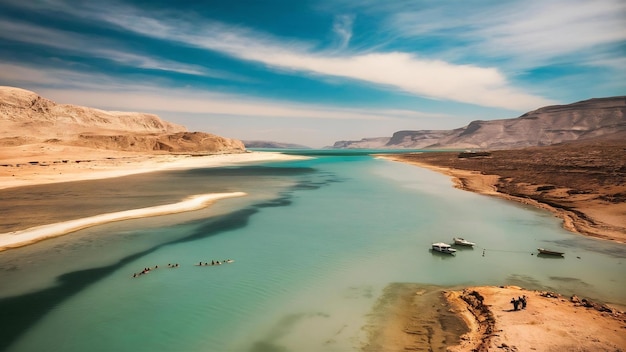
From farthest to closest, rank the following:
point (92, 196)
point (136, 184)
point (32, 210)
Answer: point (136, 184), point (92, 196), point (32, 210)

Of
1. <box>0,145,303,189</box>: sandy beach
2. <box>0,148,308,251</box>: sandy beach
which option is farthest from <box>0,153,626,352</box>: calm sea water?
<box>0,145,303,189</box>: sandy beach

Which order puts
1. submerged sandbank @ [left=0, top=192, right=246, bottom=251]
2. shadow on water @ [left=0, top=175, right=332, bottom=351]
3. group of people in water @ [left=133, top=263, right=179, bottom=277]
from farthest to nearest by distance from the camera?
submerged sandbank @ [left=0, top=192, right=246, bottom=251] → group of people in water @ [left=133, top=263, right=179, bottom=277] → shadow on water @ [left=0, top=175, right=332, bottom=351]

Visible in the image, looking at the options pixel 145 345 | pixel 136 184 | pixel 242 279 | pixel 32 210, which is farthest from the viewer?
pixel 136 184

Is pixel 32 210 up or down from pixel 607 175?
down

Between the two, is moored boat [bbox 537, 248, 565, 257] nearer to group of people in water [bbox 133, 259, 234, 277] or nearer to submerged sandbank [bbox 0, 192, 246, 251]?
group of people in water [bbox 133, 259, 234, 277]

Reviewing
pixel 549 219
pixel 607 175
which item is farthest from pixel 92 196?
pixel 607 175

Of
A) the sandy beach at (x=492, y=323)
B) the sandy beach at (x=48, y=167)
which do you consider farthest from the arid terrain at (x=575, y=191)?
the sandy beach at (x=48, y=167)

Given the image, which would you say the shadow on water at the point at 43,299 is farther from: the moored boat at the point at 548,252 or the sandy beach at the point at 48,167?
the sandy beach at the point at 48,167

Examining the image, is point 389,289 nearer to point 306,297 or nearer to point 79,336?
point 306,297
